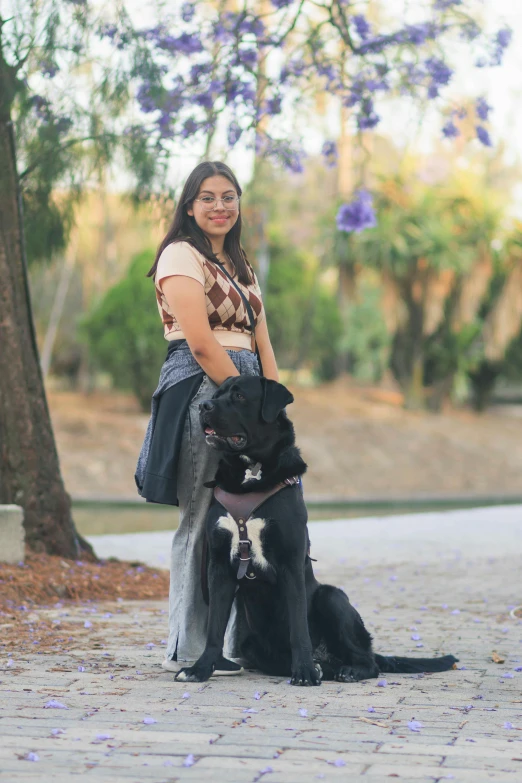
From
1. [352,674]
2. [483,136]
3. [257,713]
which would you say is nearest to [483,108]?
[483,136]

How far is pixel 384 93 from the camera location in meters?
8.30

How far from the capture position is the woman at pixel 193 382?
4516 millimetres

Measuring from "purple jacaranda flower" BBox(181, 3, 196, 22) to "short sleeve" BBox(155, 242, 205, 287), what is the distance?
3.67 meters

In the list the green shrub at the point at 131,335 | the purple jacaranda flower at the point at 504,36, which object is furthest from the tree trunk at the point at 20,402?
the green shrub at the point at 131,335

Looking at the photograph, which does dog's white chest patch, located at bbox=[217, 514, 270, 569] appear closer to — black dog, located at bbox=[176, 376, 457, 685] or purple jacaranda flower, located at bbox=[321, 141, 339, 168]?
black dog, located at bbox=[176, 376, 457, 685]

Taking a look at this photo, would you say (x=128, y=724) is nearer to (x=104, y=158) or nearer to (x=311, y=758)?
(x=311, y=758)

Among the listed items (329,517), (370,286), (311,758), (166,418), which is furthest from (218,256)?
(370,286)

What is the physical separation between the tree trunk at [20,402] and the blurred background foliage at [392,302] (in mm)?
15804

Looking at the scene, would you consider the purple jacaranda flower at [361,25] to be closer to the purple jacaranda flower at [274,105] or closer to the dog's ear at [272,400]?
the purple jacaranda flower at [274,105]

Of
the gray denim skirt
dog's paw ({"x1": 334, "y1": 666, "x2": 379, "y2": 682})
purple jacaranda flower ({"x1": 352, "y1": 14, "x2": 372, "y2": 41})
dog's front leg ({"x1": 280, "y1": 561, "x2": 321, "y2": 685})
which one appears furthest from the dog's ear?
purple jacaranda flower ({"x1": 352, "y1": 14, "x2": 372, "y2": 41})

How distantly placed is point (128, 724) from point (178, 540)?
120 cm

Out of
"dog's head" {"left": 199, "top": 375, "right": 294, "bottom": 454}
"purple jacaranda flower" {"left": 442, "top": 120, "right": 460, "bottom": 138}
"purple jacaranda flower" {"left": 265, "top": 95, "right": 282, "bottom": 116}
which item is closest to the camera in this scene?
"dog's head" {"left": 199, "top": 375, "right": 294, "bottom": 454}

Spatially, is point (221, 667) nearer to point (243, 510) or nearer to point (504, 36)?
point (243, 510)

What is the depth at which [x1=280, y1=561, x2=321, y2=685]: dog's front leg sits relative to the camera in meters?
4.25
